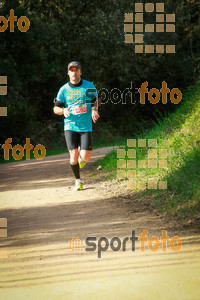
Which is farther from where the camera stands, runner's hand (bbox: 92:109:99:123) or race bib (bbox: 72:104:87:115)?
race bib (bbox: 72:104:87:115)

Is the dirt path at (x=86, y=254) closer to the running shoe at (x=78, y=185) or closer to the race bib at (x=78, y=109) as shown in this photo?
the running shoe at (x=78, y=185)

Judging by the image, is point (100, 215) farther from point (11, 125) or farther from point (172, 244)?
point (11, 125)

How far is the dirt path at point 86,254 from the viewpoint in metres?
4.43

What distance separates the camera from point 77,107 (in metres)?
9.12

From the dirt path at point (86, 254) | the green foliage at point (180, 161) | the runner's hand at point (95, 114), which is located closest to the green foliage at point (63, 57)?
the green foliage at point (180, 161)

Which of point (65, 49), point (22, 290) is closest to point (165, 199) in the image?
point (22, 290)

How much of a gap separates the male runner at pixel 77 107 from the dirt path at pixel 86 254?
0.98 m

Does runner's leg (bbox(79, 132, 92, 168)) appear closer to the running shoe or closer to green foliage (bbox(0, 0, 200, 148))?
the running shoe

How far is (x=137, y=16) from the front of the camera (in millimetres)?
24578

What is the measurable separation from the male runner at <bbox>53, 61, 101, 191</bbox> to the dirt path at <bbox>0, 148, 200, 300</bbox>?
0.98 meters

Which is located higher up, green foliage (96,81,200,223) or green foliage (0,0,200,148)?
green foliage (0,0,200,148)

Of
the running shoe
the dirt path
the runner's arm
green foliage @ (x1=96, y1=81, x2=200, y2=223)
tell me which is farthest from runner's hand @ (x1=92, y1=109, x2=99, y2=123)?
the running shoe

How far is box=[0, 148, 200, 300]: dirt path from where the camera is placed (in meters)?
4.43

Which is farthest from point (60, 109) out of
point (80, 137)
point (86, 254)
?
point (86, 254)
